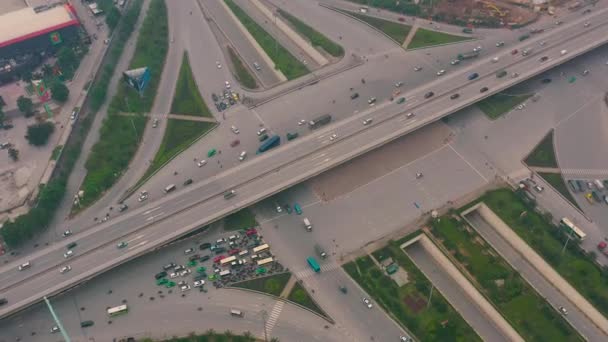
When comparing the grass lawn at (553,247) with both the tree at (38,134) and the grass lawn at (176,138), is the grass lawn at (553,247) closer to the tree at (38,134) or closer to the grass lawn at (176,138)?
the grass lawn at (176,138)

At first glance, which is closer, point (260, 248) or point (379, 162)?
point (260, 248)

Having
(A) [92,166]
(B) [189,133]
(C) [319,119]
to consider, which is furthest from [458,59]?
(A) [92,166]

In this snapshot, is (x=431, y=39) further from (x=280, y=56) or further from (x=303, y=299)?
(x=303, y=299)

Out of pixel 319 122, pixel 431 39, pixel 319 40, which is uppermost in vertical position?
pixel 319 40

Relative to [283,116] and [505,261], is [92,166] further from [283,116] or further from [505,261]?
[505,261]

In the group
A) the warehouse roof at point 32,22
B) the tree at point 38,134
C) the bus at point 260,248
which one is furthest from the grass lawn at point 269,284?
the warehouse roof at point 32,22

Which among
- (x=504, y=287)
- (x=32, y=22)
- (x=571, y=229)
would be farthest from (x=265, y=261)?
(x=32, y=22)
